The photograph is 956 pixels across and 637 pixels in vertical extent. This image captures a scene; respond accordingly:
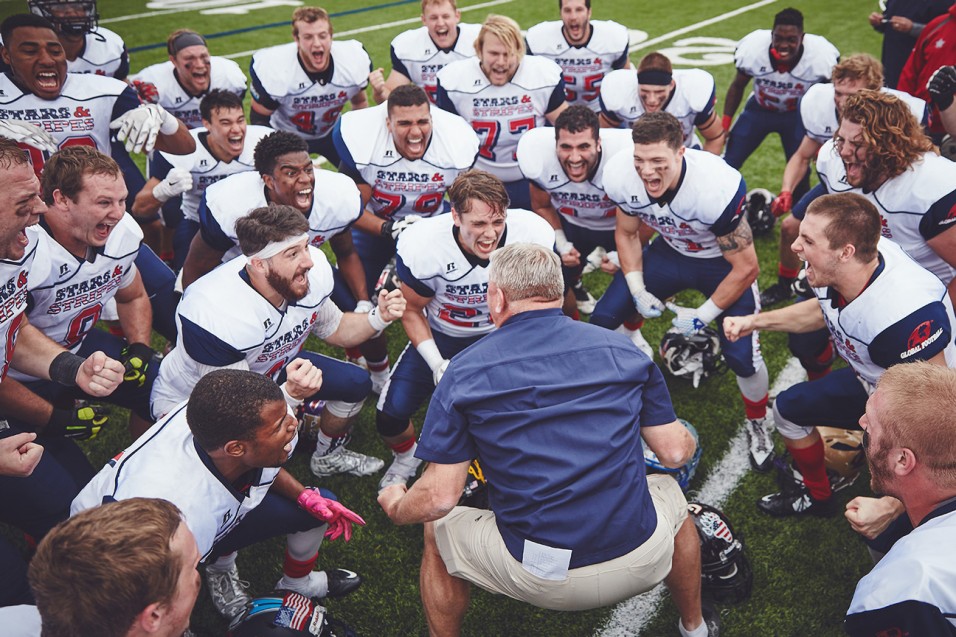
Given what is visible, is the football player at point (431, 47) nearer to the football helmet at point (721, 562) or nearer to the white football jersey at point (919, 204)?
the white football jersey at point (919, 204)

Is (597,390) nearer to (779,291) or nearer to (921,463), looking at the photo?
(921,463)

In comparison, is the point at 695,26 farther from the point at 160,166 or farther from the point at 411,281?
the point at 411,281

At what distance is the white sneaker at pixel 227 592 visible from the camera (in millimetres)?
3607

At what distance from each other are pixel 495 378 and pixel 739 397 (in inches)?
113

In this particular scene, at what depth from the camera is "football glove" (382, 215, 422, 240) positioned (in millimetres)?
5066

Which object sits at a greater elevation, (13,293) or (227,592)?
(13,293)

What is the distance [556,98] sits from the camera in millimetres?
6195

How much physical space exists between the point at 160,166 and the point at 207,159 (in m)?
0.39

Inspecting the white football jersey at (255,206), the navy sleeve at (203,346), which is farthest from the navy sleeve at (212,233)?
the navy sleeve at (203,346)

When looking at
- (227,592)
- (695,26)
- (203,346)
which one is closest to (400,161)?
(203,346)

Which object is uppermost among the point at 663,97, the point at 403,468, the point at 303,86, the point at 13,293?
the point at 13,293

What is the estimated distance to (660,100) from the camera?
6.12 metres

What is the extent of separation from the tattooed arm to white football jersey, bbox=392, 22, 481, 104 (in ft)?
11.3

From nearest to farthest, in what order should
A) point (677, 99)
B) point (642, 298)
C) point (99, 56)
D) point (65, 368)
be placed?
point (65, 368), point (642, 298), point (677, 99), point (99, 56)
